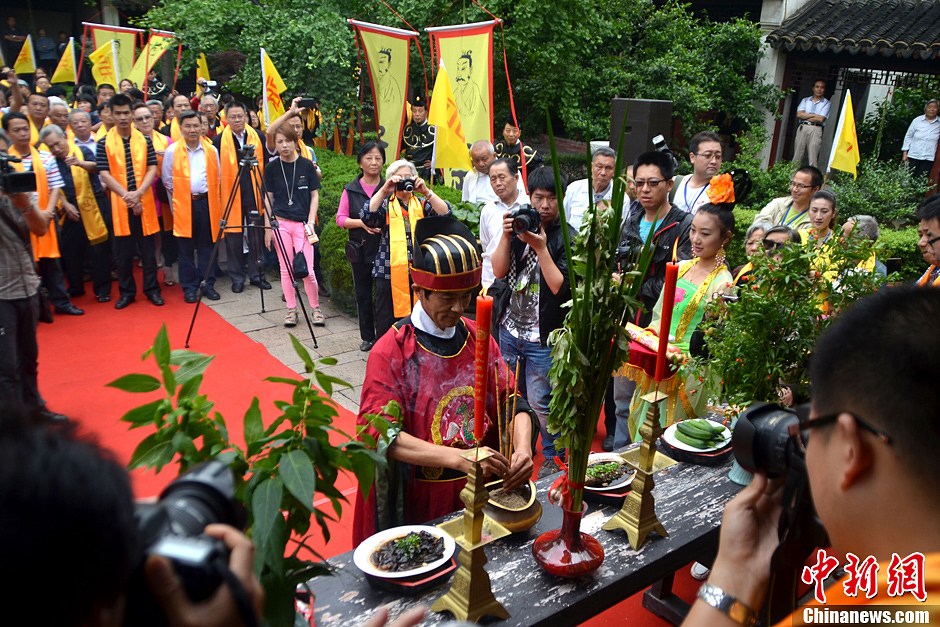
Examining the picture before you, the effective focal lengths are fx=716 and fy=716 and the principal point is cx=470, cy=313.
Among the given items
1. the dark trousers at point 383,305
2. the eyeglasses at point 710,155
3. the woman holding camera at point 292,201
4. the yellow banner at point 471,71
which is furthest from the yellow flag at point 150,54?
the eyeglasses at point 710,155

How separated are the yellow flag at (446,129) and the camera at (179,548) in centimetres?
555

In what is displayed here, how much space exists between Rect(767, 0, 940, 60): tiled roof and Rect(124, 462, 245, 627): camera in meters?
10.7

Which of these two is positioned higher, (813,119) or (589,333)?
(813,119)

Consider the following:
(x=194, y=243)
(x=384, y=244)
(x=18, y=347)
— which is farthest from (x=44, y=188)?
(x=384, y=244)

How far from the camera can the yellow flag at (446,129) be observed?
630cm

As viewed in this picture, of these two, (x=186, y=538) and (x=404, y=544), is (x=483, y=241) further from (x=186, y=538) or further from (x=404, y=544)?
(x=186, y=538)

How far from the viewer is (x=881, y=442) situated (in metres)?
1.10

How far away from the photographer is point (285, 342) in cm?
648

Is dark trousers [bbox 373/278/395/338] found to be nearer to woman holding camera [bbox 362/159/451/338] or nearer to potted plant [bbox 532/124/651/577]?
woman holding camera [bbox 362/159/451/338]

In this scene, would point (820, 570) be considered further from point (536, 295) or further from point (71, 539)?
point (536, 295)

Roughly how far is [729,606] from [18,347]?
4618 millimetres

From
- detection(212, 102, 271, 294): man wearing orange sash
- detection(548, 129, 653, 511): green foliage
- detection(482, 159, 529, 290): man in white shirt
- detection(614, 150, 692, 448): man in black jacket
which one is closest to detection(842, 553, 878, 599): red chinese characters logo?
detection(548, 129, 653, 511): green foliage

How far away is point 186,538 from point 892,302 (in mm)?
1153

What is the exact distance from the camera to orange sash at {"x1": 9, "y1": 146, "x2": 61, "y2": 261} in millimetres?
6035
